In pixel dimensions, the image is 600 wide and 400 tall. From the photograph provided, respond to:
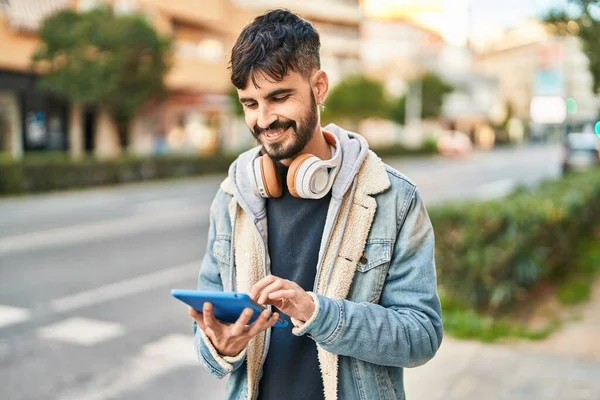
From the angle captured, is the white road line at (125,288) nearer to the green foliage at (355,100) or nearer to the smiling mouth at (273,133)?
the smiling mouth at (273,133)

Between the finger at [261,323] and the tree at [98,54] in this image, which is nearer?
the finger at [261,323]

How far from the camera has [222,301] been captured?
1506 millimetres

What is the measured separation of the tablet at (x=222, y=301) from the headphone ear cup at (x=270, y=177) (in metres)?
0.36

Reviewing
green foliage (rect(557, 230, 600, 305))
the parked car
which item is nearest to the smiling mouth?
green foliage (rect(557, 230, 600, 305))

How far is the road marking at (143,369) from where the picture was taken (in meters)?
4.83

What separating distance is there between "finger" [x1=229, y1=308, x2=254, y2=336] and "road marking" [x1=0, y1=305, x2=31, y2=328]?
17.8ft

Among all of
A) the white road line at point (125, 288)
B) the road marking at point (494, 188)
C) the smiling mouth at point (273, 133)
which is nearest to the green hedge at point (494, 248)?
the white road line at point (125, 288)

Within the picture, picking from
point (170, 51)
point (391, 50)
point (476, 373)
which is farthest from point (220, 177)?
point (391, 50)

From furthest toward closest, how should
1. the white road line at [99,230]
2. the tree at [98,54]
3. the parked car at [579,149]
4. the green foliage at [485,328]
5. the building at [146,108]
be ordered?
1. the building at [146,108]
2. the tree at [98,54]
3. the parked car at [579,149]
4. the white road line at [99,230]
5. the green foliage at [485,328]

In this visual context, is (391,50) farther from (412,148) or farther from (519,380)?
(519,380)

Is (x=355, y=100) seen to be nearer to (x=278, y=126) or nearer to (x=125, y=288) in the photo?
(x=125, y=288)

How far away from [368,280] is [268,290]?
0.35 m

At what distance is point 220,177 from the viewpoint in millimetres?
26422

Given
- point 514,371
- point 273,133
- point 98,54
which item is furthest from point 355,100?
point 273,133
